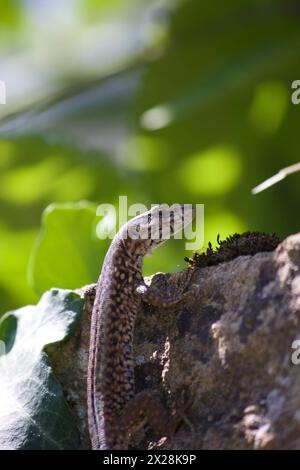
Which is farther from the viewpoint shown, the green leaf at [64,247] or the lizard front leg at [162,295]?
the green leaf at [64,247]

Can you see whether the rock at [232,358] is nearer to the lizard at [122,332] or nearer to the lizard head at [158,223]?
the lizard at [122,332]

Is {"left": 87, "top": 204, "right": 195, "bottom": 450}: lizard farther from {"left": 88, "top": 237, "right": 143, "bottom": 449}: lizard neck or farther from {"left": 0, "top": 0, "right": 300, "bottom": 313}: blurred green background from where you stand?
{"left": 0, "top": 0, "right": 300, "bottom": 313}: blurred green background

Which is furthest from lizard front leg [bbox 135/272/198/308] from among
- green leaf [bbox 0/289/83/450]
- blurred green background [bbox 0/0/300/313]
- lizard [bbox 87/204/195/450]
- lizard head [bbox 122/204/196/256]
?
blurred green background [bbox 0/0/300/313]

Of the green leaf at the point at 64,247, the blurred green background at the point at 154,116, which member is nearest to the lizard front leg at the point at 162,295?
the green leaf at the point at 64,247

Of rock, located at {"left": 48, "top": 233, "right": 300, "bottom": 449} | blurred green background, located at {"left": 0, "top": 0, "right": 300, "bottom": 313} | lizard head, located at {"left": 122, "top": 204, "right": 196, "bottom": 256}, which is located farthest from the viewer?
blurred green background, located at {"left": 0, "top": 0, "right": 300, "bottom": 313}

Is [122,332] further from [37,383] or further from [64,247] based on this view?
[64,247]

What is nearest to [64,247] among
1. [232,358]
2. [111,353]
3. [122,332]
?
[122,332]
